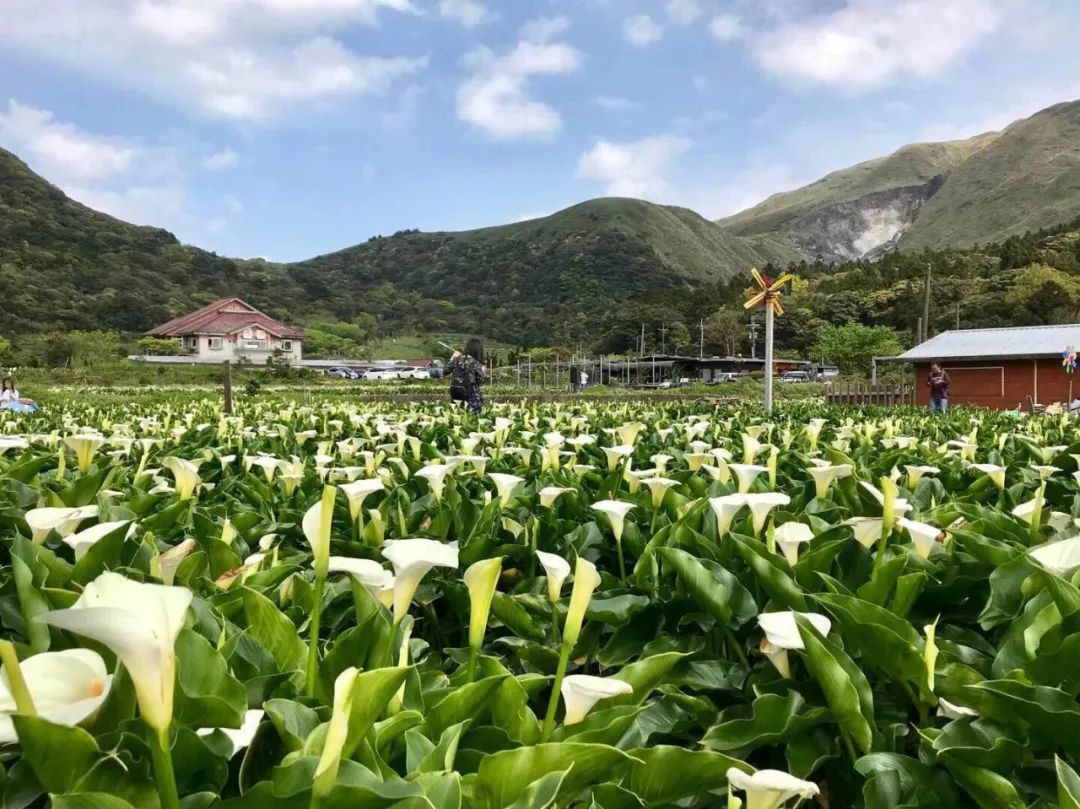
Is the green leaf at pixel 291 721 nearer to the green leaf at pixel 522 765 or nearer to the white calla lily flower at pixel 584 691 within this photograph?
the green leaf at pixel 522 765

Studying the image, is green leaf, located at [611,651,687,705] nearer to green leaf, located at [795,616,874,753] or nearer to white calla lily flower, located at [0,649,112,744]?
green leaf, located at [795,616,874,753]

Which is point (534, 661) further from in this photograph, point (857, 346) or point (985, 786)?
point (857, 346)

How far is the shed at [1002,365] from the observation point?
21531mm

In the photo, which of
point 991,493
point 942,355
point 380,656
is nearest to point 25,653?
point 380,656

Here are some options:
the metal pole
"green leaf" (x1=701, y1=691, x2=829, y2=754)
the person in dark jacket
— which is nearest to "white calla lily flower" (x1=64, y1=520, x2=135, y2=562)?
"green leaf" (x1=701, y1=691, x2=829, y2=754)

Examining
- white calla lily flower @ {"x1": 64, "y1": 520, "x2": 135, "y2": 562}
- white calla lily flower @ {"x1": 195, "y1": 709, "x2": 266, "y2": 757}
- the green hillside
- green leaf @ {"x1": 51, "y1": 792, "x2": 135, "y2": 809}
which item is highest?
the green hillside

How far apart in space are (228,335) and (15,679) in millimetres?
81006

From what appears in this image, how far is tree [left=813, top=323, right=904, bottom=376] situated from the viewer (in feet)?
163

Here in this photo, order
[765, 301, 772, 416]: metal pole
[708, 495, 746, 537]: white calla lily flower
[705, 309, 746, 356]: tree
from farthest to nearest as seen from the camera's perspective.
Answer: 1. [705, 309, 746, 356]: tree
2. [765, 301, 772, 416]: metal pole
3. [708, 495, 746, 537]: white calla lily flower

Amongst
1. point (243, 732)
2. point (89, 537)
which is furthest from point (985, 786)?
point (89, 537)

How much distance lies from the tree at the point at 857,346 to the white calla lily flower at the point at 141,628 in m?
52.6

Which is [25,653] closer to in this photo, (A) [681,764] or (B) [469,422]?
(A) [681,764]

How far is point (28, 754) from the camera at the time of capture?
694mm

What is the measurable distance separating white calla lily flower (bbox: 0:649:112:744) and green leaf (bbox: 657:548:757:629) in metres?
0.92
